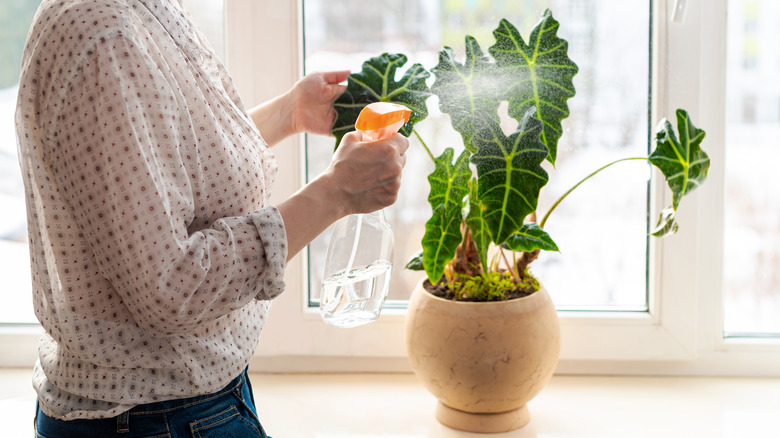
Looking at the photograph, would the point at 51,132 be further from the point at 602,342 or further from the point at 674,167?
the point at 602,342

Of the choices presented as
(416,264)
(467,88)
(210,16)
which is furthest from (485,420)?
(210,16)

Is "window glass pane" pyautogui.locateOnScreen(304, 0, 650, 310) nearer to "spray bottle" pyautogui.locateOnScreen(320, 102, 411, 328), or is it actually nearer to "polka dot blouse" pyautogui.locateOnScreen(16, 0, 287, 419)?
"spray bottle" pyautogui.locateOnScreen(320, 102, 411, 328)

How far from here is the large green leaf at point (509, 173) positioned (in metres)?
0.95

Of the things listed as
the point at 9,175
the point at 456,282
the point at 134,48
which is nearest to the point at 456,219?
the point at 456,282

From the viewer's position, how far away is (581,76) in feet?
4.13

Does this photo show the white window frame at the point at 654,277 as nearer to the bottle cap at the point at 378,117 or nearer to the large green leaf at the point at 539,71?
the large green leaf at the point at 539,71

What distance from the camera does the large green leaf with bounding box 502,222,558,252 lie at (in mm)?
1038

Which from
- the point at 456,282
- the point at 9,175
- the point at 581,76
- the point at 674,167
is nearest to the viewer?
the point at 674,167

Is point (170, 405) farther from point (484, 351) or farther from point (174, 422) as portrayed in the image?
point (484, 351)

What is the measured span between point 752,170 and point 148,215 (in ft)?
3.51

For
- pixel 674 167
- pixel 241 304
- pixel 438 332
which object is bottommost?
pixel 438 332

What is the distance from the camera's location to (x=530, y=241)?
104 centimetres

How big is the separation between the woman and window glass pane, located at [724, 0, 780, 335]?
0.76m

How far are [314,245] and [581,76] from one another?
56 cm
